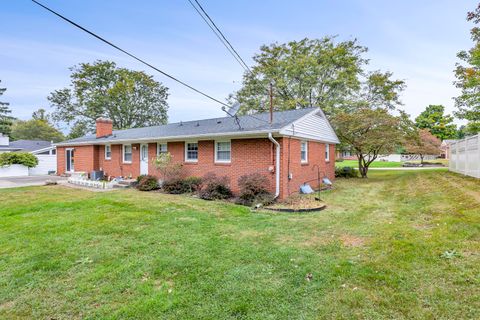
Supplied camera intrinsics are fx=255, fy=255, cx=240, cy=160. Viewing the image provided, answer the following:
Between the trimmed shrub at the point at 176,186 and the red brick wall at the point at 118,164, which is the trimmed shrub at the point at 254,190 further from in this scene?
the red brick wall at the point at 118,164

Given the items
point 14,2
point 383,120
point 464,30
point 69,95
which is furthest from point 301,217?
point 69,95

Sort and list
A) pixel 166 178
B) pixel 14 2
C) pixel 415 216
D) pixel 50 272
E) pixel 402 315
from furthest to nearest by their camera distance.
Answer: pixel 166 178
pixel 415 216
pixel 14 2
pixel 50 272
pixel 402 315

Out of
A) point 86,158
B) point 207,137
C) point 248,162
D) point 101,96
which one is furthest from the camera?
point 101,96

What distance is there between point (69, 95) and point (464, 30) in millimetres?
41383

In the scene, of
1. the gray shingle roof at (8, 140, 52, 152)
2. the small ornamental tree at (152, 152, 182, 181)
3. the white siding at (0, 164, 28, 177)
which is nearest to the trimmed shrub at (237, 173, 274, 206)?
the small ornamental tree at (152, 152, 182, 181)

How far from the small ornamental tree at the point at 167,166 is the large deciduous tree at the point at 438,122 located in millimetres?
55243

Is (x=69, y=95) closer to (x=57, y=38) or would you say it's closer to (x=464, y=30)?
(x=57, y=38)

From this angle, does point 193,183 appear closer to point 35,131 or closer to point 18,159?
point 18,159

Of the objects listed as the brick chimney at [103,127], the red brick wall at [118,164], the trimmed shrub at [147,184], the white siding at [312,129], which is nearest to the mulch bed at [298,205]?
the white siding at [312,129]

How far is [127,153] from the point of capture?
51.2 ft

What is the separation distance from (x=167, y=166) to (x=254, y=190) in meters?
5.10

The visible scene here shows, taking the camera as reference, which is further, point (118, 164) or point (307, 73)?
point (307, 73)

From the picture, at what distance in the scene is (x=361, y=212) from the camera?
760 centimetres

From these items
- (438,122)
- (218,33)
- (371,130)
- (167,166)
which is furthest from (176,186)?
(438,122)
